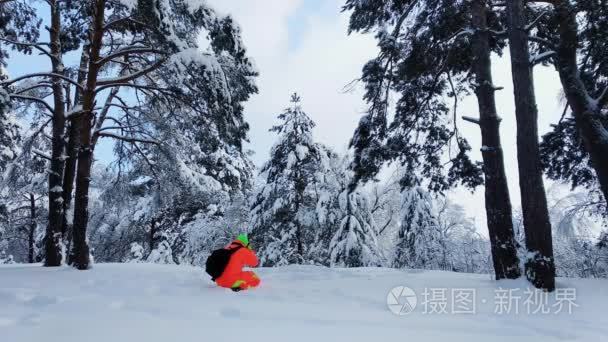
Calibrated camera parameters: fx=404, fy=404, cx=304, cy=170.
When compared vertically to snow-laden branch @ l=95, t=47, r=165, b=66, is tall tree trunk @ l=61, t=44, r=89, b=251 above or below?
below

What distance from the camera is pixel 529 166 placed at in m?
5.89

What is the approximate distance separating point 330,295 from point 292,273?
1.98 m

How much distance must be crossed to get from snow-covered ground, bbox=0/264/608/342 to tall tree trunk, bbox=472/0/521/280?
0.52m

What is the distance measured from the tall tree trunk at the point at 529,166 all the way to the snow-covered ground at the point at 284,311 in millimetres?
369

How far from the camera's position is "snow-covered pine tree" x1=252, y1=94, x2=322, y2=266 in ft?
51.1

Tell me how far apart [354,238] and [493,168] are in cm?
869

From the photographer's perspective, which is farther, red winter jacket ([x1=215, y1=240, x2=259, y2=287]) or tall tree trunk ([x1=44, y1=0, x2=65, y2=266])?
tall tree trunk ([x1=44, y1=0, x2=65, y2=266])

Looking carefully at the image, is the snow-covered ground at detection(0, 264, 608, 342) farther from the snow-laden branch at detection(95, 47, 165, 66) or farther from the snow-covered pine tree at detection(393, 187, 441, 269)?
the snow-covered pine tree at detection(393, 187, 441, 269)

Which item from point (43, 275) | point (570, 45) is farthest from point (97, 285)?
point (570, 45)

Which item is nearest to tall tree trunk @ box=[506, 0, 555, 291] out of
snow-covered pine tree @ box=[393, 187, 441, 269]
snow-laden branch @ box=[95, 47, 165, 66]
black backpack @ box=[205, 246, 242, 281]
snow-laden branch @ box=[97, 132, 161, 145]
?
black backpack @ box=[205, 246, 242, 281]

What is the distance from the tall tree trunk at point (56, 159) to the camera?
337 inches

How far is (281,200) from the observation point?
1548 centimetres

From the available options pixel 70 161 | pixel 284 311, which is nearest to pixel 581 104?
pixel 284 311

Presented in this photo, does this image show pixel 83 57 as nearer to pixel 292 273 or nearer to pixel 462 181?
pixel 292 273
